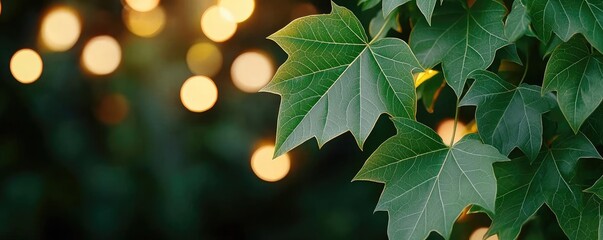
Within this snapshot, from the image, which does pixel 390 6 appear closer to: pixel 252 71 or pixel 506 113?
pixel 506 113

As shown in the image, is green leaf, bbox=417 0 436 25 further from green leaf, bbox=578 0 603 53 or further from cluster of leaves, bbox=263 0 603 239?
green leaf, bbox=578 0 603 53

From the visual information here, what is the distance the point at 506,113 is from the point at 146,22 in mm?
1230

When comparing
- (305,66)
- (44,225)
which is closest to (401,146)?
(305,66)

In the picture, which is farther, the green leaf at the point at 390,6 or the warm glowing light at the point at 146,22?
the warm glowing light at the point at 146,22

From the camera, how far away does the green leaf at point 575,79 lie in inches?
23.4

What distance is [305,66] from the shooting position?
654mm

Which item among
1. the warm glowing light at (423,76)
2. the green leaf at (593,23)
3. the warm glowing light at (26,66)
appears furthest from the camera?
the warm glowing light at (26,66)

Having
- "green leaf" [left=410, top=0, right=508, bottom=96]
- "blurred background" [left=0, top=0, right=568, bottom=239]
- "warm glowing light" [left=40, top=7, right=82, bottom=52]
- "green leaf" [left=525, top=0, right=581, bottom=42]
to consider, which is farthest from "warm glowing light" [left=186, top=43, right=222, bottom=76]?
"green leaf" [left=525, top=0, right=581, bottom=42]

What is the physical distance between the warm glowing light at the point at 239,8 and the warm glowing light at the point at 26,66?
393 mm

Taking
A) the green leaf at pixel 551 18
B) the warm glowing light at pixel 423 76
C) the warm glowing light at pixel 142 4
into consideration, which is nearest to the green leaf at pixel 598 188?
the green leaf at pixel 551 18

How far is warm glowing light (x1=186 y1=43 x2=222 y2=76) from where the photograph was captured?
1.75 m

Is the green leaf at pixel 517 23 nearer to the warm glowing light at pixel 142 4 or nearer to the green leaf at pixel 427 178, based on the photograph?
the green leaf at pixel 427 178

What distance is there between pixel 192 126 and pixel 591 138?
3.87 feet

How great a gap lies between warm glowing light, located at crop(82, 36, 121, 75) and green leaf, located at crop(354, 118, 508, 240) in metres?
1.19
